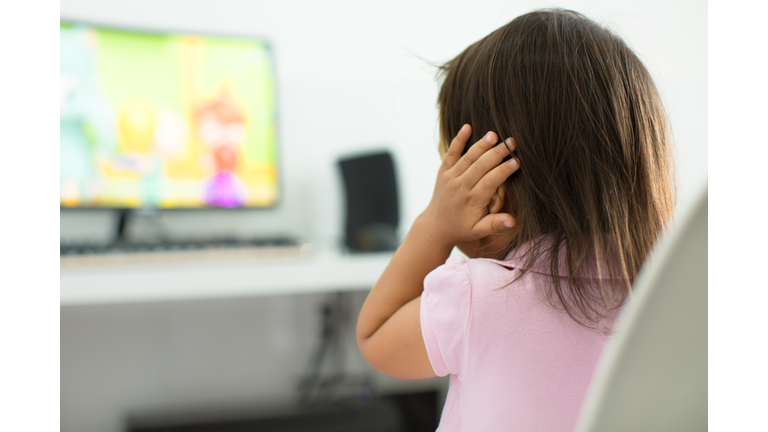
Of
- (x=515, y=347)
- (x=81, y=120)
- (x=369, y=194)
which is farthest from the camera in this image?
(x=369, y=194)

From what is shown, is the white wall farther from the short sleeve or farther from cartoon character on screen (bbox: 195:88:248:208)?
the short sleeve

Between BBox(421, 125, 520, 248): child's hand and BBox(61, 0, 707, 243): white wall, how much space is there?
58 cm

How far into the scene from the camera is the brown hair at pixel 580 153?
375 millimetres

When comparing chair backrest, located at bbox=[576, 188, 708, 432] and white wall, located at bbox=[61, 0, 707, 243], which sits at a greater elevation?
white wall, located at bbox=[61, 0, 707, 243]

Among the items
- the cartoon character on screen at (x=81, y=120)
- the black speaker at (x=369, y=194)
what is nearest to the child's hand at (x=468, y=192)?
the black speaker at (x=369, y=194)

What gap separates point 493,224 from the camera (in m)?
0.40

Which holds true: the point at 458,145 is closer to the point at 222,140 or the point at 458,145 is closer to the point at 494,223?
the point at 494,223

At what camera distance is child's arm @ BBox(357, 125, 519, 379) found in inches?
15.5

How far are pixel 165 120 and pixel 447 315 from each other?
86 centimetres

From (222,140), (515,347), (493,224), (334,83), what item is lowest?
(515,347)

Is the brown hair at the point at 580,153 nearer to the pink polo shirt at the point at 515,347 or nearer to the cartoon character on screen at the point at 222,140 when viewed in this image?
the pink polo shirt at the point at 515,347

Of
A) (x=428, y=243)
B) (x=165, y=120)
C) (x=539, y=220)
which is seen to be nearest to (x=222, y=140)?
(x=165, y=120)

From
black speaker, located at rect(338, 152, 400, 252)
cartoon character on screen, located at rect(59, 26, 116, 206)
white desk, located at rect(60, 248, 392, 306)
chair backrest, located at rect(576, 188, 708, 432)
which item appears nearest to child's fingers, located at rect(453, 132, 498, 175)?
chair backrest, located at rect(576, 188, 708, 432)

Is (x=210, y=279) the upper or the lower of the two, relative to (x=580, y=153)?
lower
